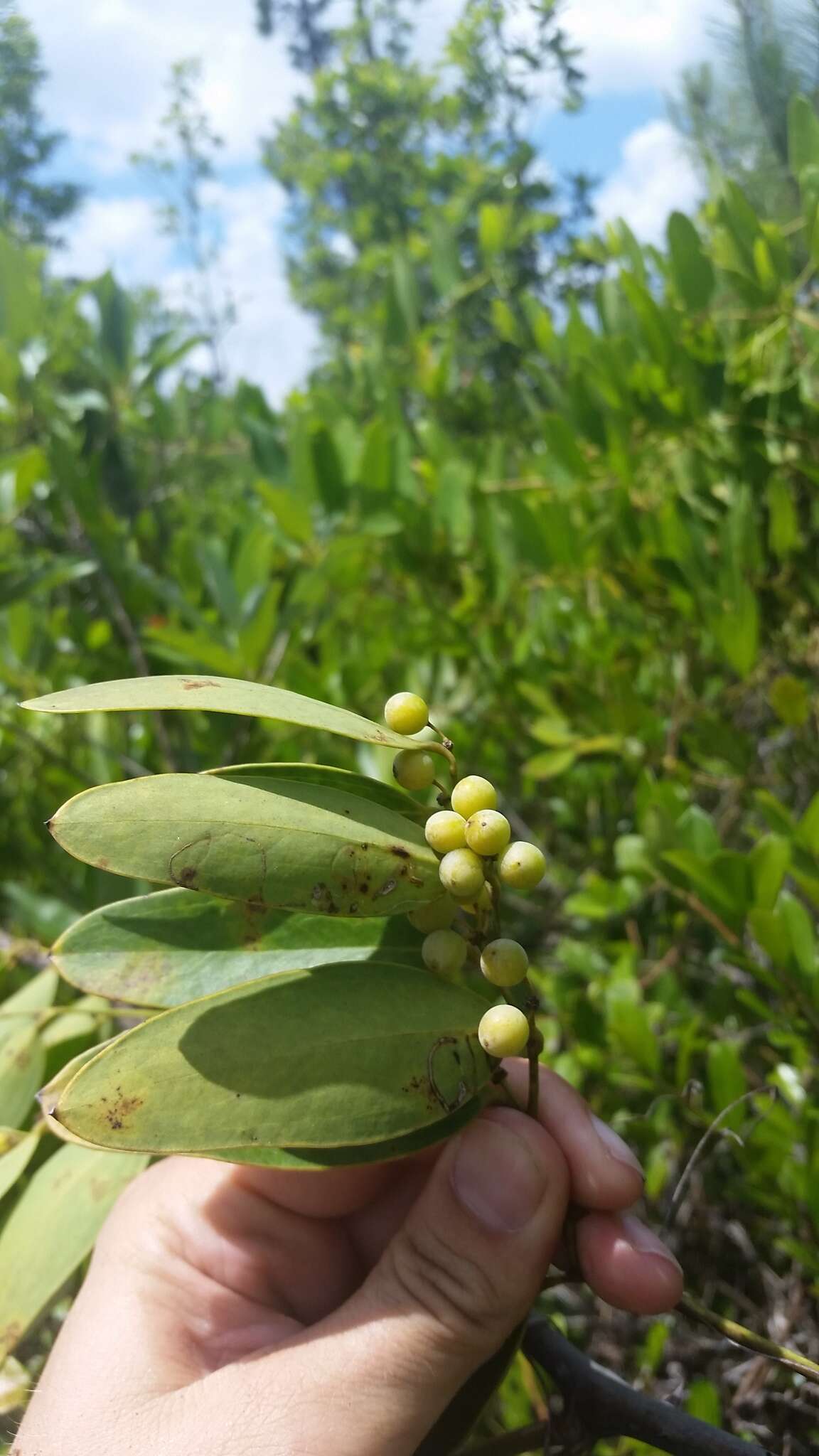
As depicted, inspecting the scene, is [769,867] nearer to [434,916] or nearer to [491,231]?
[434,916]

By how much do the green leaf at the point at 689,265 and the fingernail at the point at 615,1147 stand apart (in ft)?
2.66

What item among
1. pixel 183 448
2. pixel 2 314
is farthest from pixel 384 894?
pixel 183 448

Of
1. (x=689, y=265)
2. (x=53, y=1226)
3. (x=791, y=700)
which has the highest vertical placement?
(x=689, y=265)

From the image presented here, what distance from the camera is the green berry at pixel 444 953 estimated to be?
0.48 m

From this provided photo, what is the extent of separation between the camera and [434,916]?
49cm

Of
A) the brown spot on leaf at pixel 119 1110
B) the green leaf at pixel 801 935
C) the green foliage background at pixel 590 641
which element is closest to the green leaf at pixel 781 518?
the green foliage background at pixel 590 641

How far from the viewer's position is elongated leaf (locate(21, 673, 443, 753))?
0.38 m

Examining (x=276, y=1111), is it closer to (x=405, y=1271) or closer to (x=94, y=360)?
(x=405, y=1271)

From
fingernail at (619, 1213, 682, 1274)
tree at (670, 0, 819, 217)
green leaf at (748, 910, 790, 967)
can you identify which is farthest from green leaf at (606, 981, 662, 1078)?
tree at (670, 0, 819, 217)

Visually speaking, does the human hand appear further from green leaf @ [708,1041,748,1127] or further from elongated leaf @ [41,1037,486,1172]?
green leaf @ [708,1041,748,1127]

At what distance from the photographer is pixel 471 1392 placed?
597mm

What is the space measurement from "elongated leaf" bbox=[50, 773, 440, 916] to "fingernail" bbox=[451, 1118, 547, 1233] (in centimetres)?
19

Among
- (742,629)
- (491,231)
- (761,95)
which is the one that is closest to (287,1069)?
(742,629)

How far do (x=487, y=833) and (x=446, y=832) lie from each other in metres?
0.02
